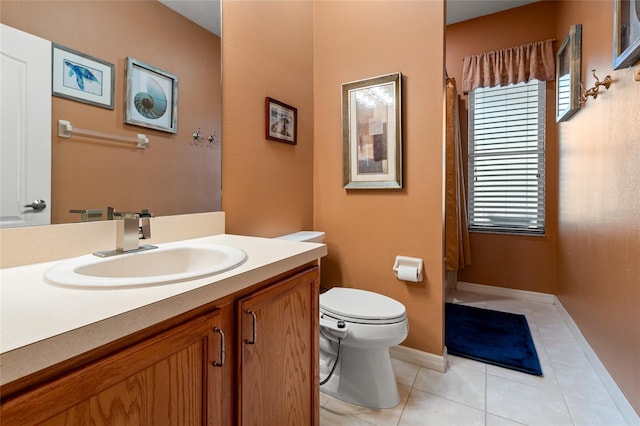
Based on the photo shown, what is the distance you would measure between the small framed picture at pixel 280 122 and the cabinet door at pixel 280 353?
94 centimetres

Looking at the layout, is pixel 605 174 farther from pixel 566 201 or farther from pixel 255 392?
pixel 255 392

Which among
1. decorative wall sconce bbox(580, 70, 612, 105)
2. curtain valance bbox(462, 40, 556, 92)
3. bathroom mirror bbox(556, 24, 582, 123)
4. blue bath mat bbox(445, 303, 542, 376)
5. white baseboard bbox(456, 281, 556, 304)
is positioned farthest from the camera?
white baseboard bbox(456, 281, 556, 304)

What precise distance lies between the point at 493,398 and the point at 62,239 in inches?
77.4

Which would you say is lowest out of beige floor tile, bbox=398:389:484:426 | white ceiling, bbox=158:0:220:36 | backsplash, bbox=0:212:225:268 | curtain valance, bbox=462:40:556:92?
beige floor tile, bbox=398:389:484:426

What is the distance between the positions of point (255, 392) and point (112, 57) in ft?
3.80

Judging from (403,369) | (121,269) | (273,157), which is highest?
(273,157)

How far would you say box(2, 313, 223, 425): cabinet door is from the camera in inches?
17.5

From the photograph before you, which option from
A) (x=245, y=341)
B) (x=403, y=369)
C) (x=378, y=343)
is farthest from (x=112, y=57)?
(x=403, y=369)

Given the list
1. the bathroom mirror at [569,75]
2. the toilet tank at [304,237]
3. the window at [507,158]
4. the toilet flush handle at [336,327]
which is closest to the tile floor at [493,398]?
the toilet flush handle at [336,327]

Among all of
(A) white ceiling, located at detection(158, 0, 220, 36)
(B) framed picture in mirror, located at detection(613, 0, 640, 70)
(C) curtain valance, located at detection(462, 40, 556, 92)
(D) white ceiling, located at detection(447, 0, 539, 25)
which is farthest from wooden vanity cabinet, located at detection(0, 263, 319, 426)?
(D) white ceiling, located at detection(447, 0, 539, 25)

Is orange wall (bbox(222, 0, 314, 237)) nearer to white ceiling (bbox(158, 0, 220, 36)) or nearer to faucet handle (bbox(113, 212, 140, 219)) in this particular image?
white ceiling (bbox(158, 0, 220, 36))

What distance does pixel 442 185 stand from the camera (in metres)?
1.75

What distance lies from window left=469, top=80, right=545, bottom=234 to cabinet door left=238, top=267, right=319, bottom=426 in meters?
2.69

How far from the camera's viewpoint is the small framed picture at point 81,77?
35.8 inches
